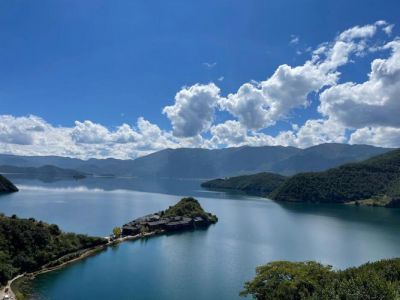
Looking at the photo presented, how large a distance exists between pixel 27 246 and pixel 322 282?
138 ft

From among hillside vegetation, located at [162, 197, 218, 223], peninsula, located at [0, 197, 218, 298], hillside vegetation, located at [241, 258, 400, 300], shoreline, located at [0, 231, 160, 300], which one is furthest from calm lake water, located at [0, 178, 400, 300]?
hillside vegetation, located at [241, 258, 400, 300]

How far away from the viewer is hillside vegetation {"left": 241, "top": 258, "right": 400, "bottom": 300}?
3117 centimetres

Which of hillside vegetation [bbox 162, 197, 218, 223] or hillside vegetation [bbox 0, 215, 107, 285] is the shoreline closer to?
hillside vegetation [bbox 0, 215, 107, 285]

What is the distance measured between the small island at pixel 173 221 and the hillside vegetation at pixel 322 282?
1982 inches

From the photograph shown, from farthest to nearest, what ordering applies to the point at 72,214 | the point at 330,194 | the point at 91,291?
1. the point at 330,194
2. the point at 72,214
3. the point at 91,291

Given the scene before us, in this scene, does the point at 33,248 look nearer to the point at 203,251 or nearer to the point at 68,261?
the point at 68,261

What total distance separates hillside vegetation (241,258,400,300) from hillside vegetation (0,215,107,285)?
3253 cm

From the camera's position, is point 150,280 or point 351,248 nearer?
point 150,280

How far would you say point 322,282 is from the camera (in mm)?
37312

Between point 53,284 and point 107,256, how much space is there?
16716 millimetres

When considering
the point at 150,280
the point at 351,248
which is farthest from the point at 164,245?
the point at 351,248

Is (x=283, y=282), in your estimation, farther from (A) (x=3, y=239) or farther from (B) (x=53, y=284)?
(A) (x=3, y=239)

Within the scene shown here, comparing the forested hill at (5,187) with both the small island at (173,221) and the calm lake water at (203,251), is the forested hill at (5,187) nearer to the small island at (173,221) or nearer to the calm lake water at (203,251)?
the calm lake water at (203,251)

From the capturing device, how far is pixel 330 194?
19425 cm
